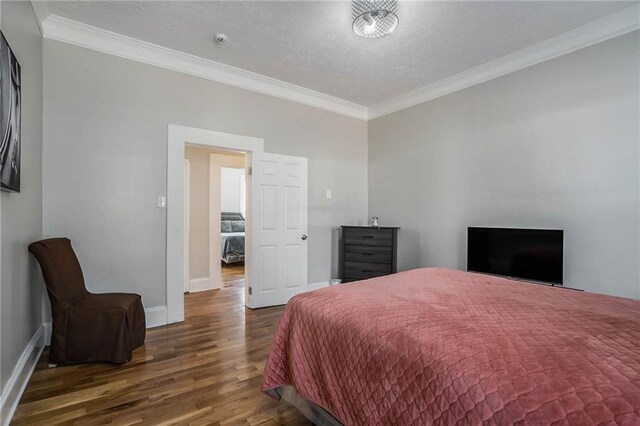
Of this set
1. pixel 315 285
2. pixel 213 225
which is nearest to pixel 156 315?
pixel 213 225

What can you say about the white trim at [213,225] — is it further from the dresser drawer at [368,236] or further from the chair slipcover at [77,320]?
the chair slipcover at [77,320]

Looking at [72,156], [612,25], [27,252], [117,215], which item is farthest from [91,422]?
[612,25]

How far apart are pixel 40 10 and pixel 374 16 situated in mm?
2625

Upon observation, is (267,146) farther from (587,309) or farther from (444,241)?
(587,309)

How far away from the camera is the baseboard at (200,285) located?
14.9 feet

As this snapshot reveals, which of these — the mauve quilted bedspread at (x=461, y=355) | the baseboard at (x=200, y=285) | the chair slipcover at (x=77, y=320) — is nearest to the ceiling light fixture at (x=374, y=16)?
the mauve quilted bedspread at (x=461, y=355)

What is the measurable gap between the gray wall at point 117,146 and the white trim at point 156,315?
0.06 meters

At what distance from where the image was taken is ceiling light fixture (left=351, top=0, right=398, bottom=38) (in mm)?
2174

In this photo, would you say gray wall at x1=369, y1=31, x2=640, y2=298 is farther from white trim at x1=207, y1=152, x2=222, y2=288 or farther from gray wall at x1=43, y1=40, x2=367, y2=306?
white trim at x1=207, y1=152, x2=222, y2=288

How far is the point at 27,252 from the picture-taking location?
2205 mm

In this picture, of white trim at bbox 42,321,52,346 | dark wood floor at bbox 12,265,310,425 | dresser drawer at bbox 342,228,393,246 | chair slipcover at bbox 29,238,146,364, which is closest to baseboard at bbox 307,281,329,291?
dresser drawer at bbox 342,228,393,246

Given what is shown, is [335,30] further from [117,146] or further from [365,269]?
[365,269]

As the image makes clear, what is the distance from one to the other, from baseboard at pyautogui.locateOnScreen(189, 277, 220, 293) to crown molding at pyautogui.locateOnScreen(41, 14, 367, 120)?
9.39 feet

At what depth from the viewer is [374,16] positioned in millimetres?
2252
